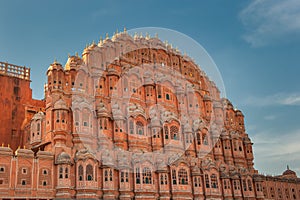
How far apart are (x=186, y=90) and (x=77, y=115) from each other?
21.4 meters

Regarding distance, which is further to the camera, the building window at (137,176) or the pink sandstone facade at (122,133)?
the building window at (137,176)

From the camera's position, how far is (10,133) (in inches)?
1781

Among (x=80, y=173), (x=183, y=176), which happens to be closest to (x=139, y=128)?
(x=183, y=176)

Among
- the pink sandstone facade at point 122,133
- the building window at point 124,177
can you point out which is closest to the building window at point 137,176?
the pink sandstone facade at point 122,133

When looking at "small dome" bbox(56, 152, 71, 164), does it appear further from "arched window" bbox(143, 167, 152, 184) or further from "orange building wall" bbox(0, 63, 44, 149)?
"arched window" bbox(143, 167, 152, 184)

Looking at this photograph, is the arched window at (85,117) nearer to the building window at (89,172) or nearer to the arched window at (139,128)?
the building window at (89,172)

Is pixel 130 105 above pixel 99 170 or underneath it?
above

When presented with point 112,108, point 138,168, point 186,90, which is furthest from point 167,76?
point 138,168

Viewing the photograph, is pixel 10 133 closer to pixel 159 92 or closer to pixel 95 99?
pixel 95 99

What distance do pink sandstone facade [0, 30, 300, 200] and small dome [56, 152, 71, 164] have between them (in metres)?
0.11

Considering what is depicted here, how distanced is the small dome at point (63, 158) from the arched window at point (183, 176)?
54.9ft

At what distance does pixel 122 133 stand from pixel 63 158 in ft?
32.0

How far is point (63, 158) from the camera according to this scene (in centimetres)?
3966

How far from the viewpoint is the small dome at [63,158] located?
39469 mm
